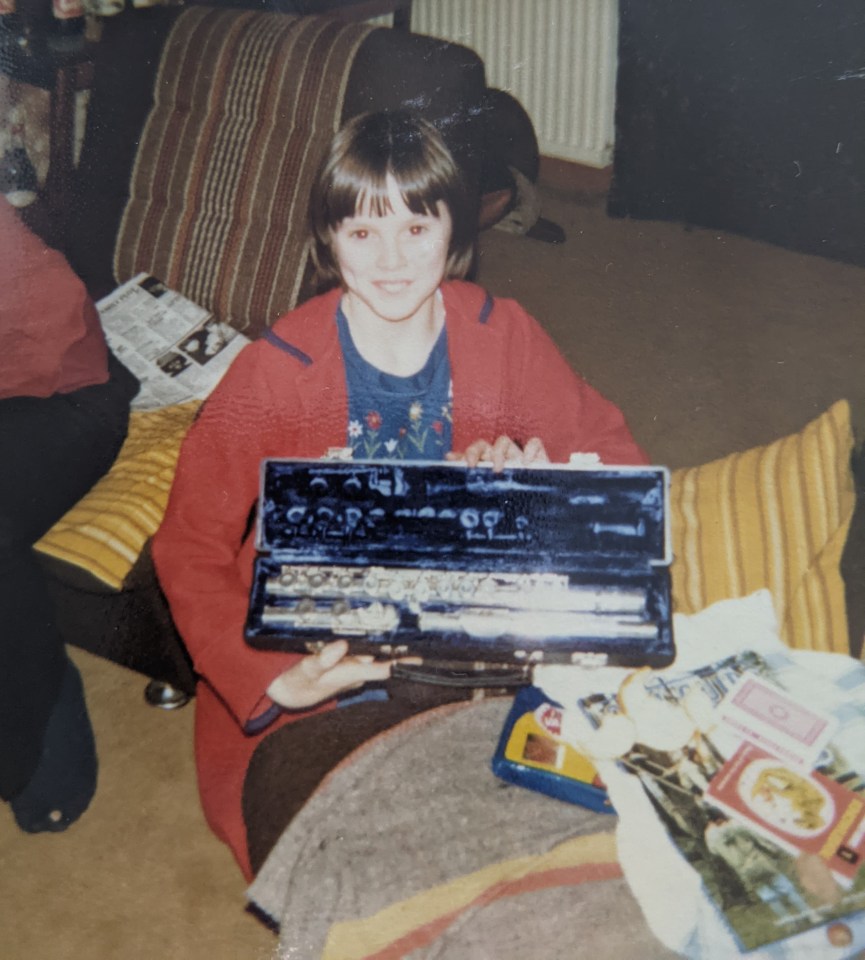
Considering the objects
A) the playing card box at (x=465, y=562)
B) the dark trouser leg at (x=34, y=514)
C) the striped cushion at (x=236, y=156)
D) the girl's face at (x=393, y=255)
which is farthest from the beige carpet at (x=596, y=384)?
the girl's face at (x=393, y=255)

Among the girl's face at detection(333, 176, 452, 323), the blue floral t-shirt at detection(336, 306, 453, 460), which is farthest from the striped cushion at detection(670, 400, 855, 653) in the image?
the girl's face at detection(333, 176, 452, 323)

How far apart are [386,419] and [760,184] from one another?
1.95m

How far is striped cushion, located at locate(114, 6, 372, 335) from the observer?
Answer: 173 centimetres

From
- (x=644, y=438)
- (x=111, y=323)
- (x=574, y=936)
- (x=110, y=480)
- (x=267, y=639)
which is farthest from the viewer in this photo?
(x=644, y=438)

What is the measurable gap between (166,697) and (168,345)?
0.68 m

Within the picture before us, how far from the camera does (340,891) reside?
1.00m

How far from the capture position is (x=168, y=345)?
1.76 m

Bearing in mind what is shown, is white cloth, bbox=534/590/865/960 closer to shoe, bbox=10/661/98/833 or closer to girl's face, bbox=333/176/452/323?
girl's face, bbox=333/176/452/323

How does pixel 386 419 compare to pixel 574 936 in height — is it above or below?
above

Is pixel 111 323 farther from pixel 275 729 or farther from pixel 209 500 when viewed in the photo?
pixel 275 729

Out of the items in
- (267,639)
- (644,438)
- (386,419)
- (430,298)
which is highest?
(430,298)

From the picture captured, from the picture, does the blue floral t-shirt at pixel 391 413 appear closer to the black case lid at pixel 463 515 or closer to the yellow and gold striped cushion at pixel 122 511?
the black case lid at pixel 463 515

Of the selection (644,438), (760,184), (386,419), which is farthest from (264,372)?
(760,184)

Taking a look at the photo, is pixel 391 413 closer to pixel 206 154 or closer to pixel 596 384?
A: pixel 206 154
